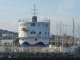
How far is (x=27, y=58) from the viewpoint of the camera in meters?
36.4

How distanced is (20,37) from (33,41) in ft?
10.6

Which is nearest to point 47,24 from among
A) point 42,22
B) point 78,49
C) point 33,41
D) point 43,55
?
point 42,22

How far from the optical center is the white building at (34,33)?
51987 millimetres

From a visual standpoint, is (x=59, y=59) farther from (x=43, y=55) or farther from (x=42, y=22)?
(x=42, y=22)

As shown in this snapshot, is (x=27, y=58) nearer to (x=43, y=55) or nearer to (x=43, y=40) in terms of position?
(x=43, y=55)

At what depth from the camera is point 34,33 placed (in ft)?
172

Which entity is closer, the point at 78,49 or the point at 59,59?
the point at 59,59

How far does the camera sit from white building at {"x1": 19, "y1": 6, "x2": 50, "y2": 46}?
171 ft

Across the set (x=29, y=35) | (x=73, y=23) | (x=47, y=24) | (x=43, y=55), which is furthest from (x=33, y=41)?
(x=73, y=23)

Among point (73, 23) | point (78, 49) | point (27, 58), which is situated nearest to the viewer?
point (27, 58)

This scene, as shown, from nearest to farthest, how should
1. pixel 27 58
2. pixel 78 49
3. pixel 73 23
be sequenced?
pixel 27 58 < pixel 78 49 < pixel 73 23

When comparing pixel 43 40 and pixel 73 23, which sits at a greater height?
pixel 73 23

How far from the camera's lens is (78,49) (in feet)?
167

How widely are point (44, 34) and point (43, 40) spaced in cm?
148
